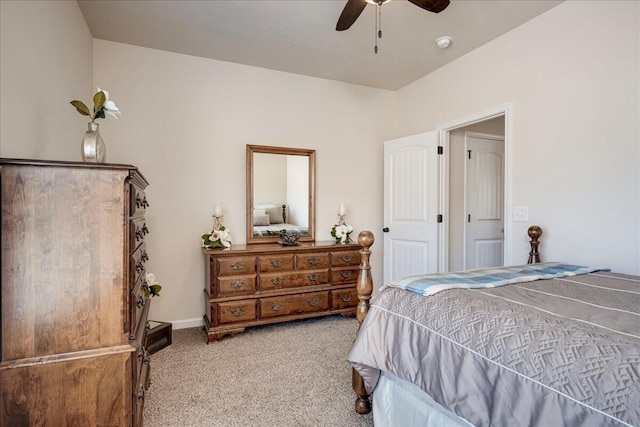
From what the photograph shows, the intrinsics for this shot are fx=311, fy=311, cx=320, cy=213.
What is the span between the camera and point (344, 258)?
3.26 metres

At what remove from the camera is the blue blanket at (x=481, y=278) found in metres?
1.39

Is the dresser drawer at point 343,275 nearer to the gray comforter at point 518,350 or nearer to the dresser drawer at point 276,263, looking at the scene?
the dresser drawer at point 276,263

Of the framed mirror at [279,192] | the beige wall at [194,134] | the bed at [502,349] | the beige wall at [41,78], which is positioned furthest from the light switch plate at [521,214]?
the beige wall at [41,78]

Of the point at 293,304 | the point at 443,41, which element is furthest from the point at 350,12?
the point at 293,304

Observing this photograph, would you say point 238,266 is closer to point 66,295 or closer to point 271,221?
point 271,221

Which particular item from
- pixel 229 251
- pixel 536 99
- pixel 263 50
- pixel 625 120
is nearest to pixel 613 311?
pixel 625 120

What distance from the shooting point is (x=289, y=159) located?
3.48 meters

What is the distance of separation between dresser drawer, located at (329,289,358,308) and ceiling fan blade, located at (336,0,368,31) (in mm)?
2361

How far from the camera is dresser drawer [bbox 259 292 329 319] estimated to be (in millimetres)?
2912

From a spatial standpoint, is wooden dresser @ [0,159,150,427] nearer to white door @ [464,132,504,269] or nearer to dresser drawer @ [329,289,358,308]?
dresser drawer @ [329,289,358,308]

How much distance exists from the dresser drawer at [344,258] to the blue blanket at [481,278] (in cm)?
164

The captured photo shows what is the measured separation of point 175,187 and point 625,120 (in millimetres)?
3567

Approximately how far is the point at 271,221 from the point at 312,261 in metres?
0.66

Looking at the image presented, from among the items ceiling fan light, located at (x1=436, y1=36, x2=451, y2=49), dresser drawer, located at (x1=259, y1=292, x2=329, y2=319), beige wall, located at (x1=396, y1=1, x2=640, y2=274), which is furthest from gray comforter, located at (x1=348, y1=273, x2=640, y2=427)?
ceiling fan light, located at (x1=436, y1=36, x2=451, y2=49)
